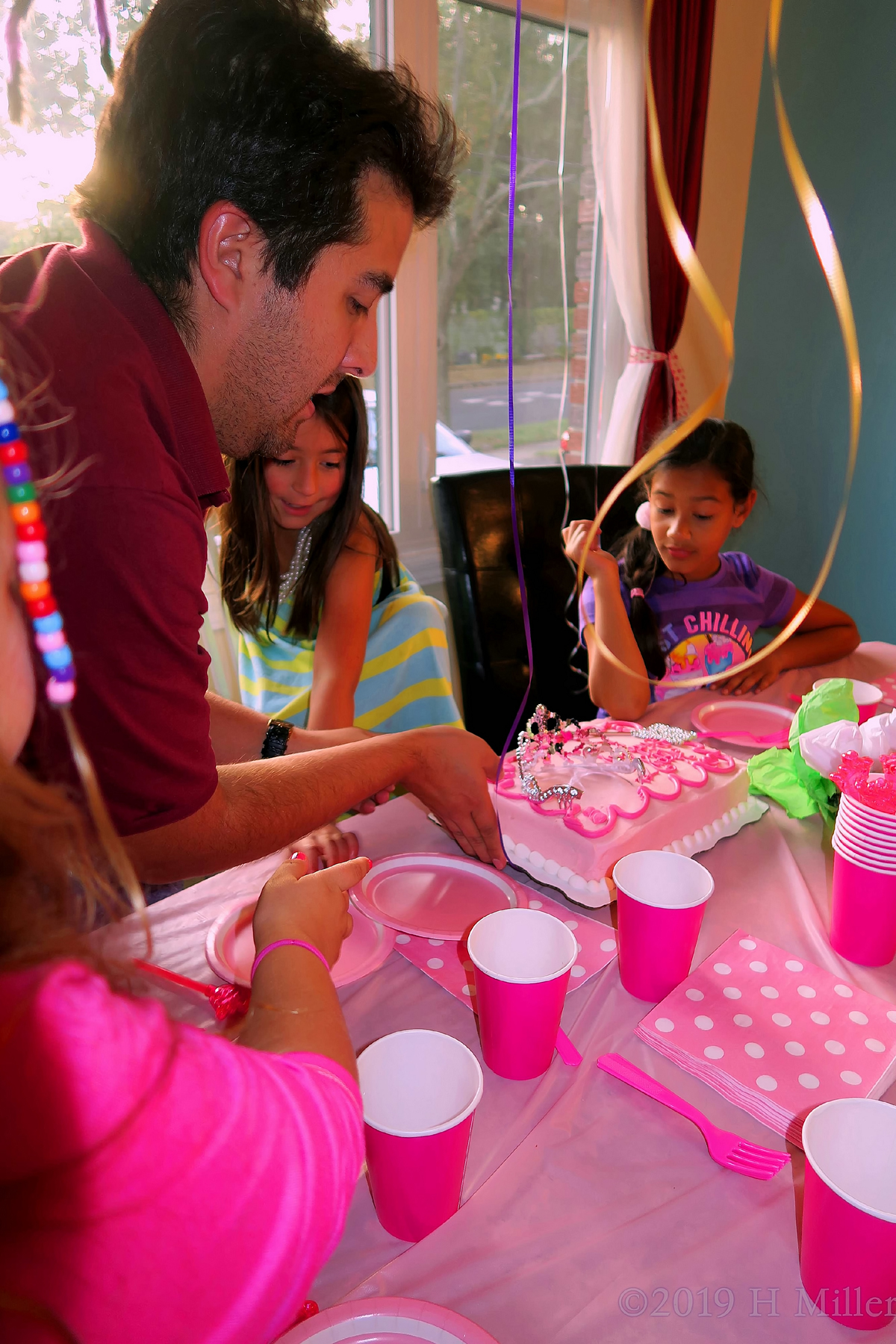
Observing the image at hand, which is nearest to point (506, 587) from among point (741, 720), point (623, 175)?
point (741, 720)

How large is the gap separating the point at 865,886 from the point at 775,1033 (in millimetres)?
183

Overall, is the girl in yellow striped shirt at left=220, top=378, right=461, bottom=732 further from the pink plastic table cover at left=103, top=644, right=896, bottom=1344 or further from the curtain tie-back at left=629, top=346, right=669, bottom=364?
the curtain tie-back at left=629, top=346, right=669, bottom=364

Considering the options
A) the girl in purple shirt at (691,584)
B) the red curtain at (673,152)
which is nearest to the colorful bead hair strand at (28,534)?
the girl in purple shirt at (691,584)

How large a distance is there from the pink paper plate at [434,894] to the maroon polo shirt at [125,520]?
0.69ft

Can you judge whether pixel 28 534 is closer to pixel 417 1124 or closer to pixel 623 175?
pixel 417 1124

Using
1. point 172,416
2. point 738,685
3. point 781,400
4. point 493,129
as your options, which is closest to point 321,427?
point 172,416

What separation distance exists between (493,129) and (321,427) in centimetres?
166

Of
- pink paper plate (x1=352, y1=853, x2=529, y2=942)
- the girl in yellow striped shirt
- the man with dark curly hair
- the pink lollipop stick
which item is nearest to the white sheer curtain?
the girl in yellow striped shirt

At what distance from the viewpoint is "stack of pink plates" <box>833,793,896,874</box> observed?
769 mm

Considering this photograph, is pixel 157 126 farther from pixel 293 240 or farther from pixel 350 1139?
pixel 350 1139

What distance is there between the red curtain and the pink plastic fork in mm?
2334

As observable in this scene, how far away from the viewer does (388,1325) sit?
1.53 ft

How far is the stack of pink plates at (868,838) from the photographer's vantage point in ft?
2.52

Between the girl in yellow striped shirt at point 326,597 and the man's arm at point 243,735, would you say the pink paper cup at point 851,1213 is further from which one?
the girl in yellow striped shirt at point 326,597
